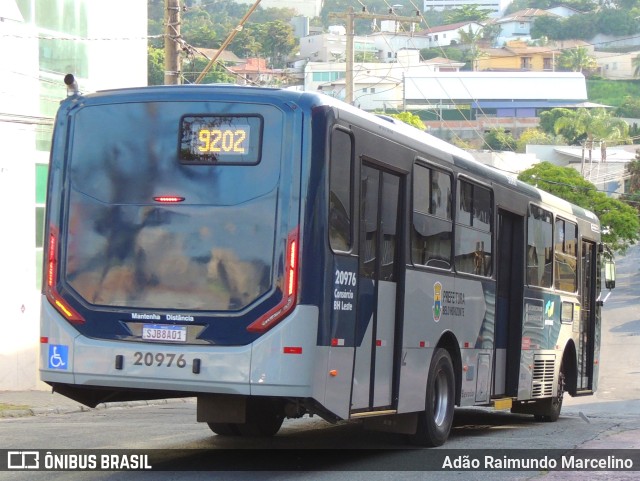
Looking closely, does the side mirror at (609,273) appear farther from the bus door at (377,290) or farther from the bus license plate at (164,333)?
the bus license plate at (164,333)

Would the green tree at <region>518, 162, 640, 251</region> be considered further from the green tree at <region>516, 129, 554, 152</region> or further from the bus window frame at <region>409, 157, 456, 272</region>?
the green tree at <region>516, 129, 554, 152</region>

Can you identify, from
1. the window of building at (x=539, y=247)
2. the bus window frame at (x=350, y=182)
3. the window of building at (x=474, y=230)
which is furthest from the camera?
the window of building at (x=539, y=247)

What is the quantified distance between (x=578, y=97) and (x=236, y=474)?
14580cm

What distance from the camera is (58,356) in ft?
33.7

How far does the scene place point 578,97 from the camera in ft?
495

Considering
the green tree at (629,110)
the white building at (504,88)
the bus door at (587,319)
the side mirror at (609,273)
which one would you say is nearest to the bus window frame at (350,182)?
the bus door at (587,319)

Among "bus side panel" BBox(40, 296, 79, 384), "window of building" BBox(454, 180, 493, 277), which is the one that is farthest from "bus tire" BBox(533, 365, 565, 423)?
"bus side panel" BBox(40, 296, 79, 384)

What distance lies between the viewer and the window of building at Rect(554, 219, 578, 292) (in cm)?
1809

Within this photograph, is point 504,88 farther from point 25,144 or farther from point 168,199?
point 168,199

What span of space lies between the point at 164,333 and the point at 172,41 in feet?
44.7

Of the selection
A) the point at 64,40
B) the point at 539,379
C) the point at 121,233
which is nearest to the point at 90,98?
the point at 121,233

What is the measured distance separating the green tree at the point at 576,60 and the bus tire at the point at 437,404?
18673cm

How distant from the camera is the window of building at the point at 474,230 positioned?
1345 cm

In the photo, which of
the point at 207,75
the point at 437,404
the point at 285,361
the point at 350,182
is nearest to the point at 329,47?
the point at 207,75
